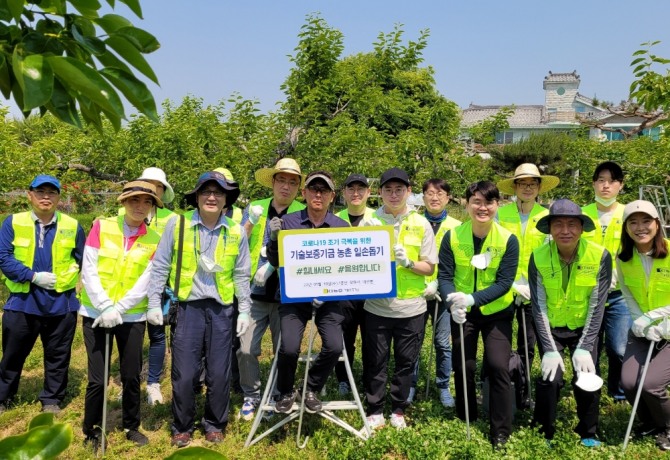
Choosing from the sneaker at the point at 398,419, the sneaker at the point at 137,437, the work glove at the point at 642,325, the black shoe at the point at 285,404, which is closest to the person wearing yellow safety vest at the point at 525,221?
the work glove at the point at 642,325

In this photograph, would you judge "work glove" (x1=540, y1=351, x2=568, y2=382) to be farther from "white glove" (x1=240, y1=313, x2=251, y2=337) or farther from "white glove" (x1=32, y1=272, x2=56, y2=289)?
"white glove" (x1=32, y1=272, x2=56, y2=289)

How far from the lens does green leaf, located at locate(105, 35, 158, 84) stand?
1076mm

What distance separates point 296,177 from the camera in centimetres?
506

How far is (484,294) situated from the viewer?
14.6 feet

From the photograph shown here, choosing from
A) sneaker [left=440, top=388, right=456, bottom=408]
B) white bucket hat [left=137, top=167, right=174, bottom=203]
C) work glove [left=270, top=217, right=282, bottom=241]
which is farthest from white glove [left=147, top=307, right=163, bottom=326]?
sneaker [left=440, top=388, right=456, bottom=408]

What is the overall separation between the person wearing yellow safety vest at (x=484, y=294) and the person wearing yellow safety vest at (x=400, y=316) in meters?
0.24

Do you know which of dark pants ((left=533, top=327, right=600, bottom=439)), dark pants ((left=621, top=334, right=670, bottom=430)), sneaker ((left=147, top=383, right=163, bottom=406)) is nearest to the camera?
dark pants ((left=621, top=334, right=670, bottom=430))

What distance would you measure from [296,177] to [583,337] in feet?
9.33

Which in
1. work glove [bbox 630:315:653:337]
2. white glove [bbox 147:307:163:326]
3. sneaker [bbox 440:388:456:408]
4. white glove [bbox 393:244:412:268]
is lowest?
sneaker [bbox 440:388:456:408]

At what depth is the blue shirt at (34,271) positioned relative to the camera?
497 cm

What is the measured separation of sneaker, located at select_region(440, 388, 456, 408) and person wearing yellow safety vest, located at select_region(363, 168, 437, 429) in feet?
2.06

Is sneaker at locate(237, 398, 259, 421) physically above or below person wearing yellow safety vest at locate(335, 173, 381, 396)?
below

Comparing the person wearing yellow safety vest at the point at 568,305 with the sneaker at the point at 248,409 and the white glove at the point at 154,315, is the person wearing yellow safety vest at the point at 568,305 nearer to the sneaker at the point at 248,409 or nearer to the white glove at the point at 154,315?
the sneaker at the point at 248,409

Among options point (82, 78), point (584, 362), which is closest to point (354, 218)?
point (584, 362)
